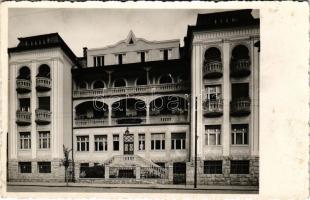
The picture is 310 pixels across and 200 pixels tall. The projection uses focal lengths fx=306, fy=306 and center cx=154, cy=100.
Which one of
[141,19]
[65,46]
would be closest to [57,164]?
[65,46]

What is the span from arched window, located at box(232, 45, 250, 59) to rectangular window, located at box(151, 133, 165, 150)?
7.67ft

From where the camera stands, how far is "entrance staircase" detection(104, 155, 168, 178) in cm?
654

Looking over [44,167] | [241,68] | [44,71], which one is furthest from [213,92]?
[44,167]

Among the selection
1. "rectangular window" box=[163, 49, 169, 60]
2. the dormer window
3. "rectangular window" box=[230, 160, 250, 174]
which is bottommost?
"rectangular window" box=[230, 160, 250, 174]

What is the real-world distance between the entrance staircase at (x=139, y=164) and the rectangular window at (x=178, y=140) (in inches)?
23.1

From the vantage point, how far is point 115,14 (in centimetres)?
611

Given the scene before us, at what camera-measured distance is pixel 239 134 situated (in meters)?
6.52

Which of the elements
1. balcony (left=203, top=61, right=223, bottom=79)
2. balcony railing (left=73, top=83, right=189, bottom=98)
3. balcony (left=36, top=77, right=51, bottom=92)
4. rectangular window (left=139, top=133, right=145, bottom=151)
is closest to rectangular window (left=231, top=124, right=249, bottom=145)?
balcony (left=203, top=61, right=223, bottom=79)

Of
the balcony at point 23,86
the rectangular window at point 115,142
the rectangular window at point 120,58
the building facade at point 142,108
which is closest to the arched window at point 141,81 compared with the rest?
the building facade at point 142,108

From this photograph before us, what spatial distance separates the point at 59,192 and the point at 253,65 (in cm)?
471

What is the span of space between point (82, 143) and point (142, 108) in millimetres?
1706

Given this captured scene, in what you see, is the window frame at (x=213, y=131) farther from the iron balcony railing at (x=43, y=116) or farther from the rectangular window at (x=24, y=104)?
the rectangular window at (x=24, y=104)

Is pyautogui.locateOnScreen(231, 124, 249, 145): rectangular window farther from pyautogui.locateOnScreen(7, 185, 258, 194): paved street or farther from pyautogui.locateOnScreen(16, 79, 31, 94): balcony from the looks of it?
pyautogui.locateOnScreen(16, 79, 31, 94): balcony

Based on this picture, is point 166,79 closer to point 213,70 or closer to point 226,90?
point 213,70
